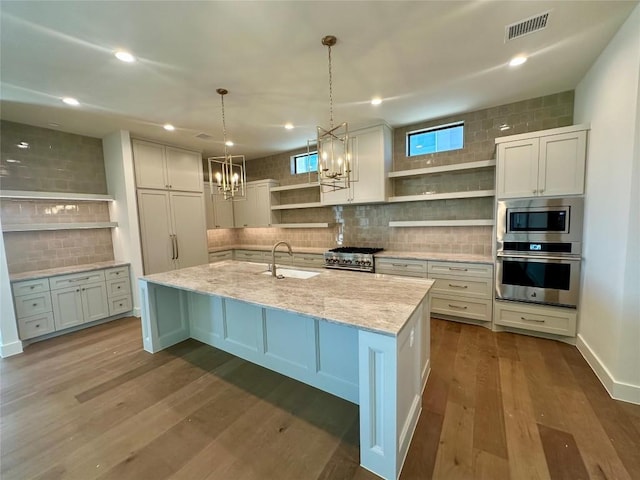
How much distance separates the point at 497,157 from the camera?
3.02 m

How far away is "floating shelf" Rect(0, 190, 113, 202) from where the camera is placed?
310 cm

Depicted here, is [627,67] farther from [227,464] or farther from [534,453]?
[227,464]

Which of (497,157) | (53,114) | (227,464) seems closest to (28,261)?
(53,114)

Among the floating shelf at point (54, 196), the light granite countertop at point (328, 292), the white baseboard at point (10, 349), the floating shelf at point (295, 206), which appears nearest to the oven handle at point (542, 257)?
the light granite countertop at point (328, 292)

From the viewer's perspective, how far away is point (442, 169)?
3.53 meters

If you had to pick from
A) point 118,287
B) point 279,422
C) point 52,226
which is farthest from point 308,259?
point 52,226

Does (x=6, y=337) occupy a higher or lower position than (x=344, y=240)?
lower

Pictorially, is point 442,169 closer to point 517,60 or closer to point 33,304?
point 517,60

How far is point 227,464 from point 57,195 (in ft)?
13.3

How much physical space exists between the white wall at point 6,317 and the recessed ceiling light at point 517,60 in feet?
18.3

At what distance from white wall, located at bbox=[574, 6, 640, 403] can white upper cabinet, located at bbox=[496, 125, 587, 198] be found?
10cm

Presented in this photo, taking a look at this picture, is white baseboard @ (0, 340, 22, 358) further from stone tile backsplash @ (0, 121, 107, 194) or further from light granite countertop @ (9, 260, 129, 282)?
stone tile backsplash @ (0, 121, 107, 194)

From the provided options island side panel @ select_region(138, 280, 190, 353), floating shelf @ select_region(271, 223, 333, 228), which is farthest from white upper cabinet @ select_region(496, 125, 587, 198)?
island side panel @ select_region(138, 280, 190, 353)

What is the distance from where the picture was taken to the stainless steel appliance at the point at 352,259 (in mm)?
3924
